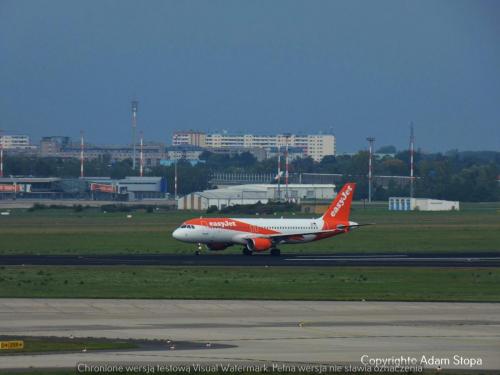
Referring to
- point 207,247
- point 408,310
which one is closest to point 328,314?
point 408,310

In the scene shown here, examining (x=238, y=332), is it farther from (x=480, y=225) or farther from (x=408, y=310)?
(x=480, y=225)

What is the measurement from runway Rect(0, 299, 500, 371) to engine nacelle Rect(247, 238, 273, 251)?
3140cm

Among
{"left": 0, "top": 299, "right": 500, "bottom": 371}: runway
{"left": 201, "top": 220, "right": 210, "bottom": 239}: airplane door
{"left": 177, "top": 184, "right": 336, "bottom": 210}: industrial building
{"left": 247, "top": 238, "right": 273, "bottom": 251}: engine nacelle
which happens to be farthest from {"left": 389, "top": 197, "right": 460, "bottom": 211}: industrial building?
{"left": 0, "top": 299, "right": 500, "bottom": 371}: runway

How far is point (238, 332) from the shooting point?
→ 38.8 metres

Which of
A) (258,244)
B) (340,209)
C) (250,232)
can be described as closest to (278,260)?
(258,244)

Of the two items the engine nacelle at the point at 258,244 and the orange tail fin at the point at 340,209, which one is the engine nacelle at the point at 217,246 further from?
the orange tail fin at the point at 340,209

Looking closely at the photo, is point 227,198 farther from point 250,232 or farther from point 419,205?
point 250,232

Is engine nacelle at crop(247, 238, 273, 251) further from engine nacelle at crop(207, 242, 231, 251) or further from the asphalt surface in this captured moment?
engine nacelle at crop(207, 242, 231, 251)

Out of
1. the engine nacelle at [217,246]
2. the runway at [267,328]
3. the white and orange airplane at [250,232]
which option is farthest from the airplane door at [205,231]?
the runway at [267,328]

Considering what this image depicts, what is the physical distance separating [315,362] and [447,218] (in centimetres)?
11228

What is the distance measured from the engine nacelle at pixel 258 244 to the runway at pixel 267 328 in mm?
31403

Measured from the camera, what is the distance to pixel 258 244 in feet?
263

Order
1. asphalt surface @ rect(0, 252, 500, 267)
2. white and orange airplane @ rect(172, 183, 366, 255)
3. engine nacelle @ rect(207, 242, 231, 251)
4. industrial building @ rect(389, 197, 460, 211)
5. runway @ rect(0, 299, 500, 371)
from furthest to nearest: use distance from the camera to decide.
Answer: industrial building @ rect(389, 197, 460, 211) → engine nacelle @ rect(207, 242, 231, 251) → white and orange airplane @ rect(172, 183, 366, 255) → asphalt surface @ rect(0, 252, 500, 267) → runway @ rect(0, 299, 500, 371)

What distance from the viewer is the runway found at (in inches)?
1316
